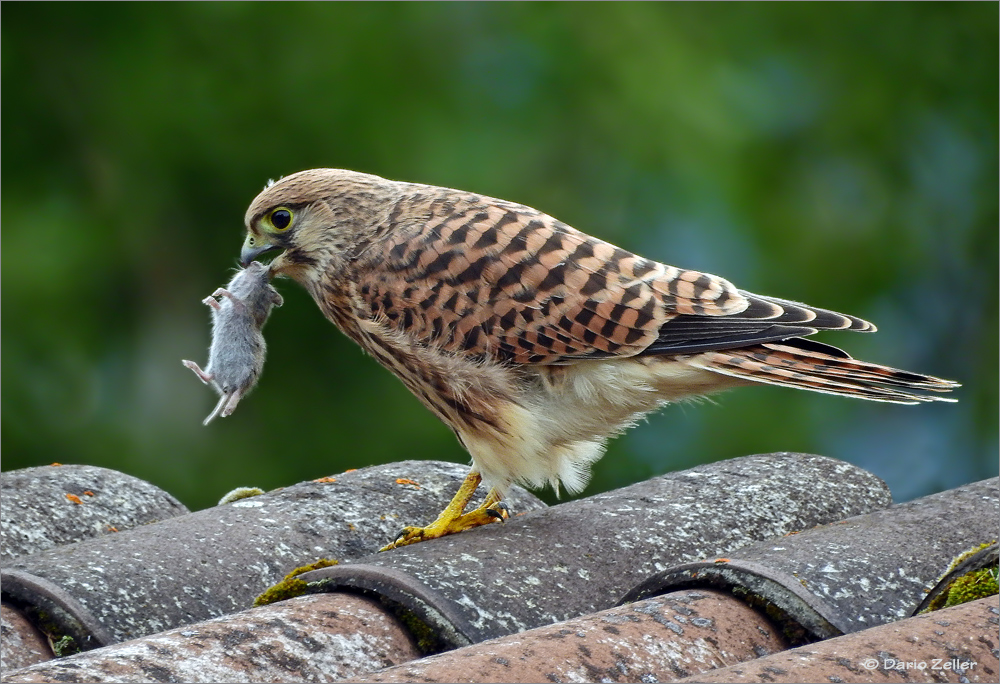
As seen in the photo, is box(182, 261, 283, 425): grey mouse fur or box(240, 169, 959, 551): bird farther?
box(182, 261, 283, 425): grey mouse fur

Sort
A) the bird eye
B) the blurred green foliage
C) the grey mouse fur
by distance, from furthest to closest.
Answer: the blurred green foliage
the bird eye
the grey mouse fur

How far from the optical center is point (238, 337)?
337cm

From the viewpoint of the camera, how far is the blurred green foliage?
33.9 ft

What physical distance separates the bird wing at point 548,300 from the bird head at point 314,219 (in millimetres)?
208

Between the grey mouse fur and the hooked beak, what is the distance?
0.15ft

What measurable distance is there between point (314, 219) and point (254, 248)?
0.21 metres

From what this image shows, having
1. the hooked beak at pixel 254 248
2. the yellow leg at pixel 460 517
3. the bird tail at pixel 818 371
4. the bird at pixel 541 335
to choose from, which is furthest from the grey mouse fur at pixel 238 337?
the bird tail at pixel 818 371

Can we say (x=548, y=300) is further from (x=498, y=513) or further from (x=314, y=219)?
(x=314, y=219)

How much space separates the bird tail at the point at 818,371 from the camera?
111 inches

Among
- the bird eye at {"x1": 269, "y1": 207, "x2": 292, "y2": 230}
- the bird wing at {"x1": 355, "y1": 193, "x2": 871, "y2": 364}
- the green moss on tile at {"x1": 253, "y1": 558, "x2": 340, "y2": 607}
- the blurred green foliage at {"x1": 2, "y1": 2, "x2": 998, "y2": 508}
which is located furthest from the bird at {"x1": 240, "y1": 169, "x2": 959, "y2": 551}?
the blurred green foliage at {"x1": 2, "y1": 2, "x2": 998, "y2": 508}

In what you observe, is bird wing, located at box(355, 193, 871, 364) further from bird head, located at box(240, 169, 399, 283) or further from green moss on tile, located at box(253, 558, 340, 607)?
green moss on tile, located at box(253, 558, 340, 607)

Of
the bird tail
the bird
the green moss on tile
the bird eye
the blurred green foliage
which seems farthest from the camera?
the blurred green foliage

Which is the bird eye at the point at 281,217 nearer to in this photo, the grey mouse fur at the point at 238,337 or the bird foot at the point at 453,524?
the grey mouse fur at the point at 238,337

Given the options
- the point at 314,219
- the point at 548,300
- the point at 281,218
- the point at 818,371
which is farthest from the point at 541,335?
the point at 281,218
